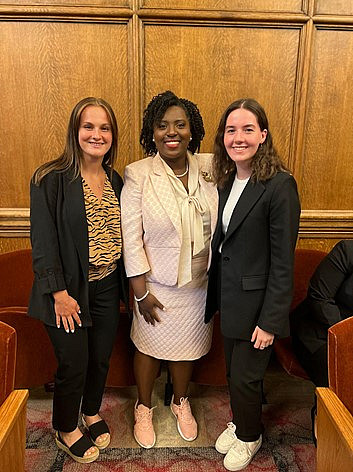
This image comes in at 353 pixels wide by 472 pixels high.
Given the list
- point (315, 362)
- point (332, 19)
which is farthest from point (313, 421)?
point (332, 19)

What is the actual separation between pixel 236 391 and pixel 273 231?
0.73m

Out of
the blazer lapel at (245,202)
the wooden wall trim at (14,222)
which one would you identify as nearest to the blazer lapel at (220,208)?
the blazer lapel at (245,202)

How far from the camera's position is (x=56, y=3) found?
221 centimetres

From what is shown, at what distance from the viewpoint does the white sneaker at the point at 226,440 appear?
192 cm

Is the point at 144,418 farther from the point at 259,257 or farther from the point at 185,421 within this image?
the point at 259,257

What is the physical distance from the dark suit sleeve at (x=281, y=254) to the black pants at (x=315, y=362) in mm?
280

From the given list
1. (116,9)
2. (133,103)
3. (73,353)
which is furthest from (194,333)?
(116,9)

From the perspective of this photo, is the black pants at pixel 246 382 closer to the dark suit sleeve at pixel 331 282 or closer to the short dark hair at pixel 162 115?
the dark suit sleeve at pixel 331 282

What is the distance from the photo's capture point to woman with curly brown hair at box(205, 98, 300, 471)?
158 cm

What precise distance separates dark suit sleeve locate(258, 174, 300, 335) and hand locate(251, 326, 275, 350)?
28 millimetres

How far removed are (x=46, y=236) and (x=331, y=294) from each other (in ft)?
3.96

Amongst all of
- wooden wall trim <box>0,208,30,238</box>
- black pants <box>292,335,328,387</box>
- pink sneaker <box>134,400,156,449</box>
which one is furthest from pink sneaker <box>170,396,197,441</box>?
wooden wall trim <box>0,208,30,238</box>

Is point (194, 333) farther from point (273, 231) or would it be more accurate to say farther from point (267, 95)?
point (267, 95)

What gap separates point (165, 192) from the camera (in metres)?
1.72
